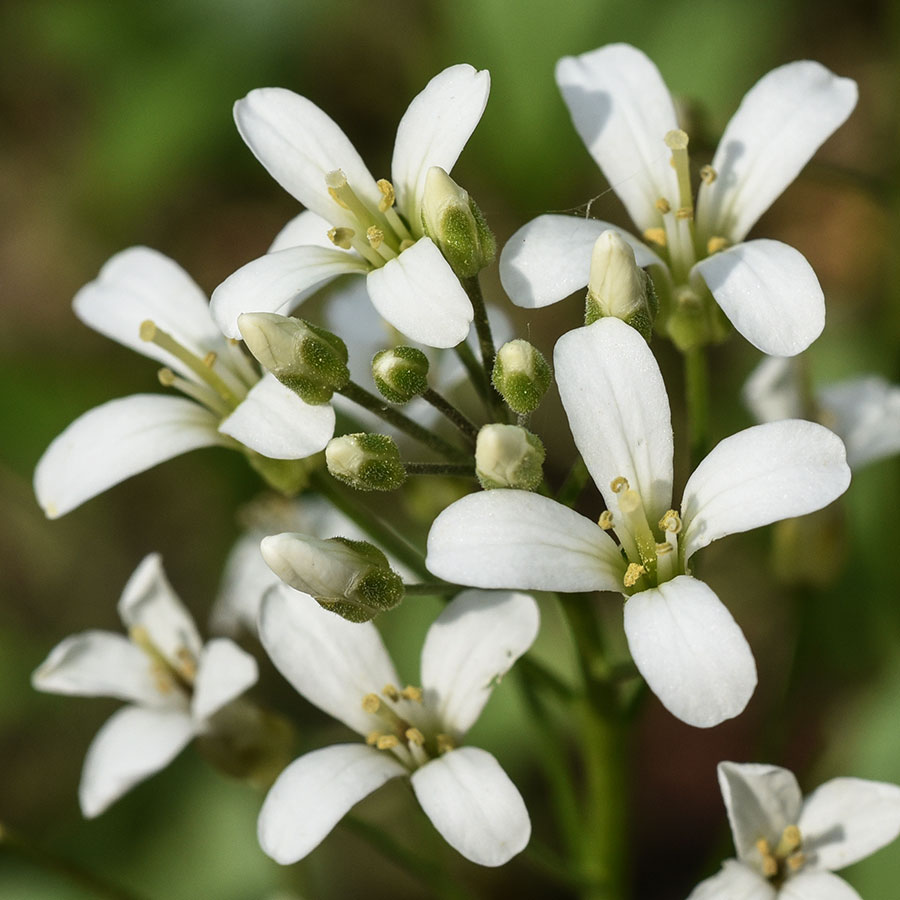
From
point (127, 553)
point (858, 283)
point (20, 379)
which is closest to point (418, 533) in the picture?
point (127, 553)

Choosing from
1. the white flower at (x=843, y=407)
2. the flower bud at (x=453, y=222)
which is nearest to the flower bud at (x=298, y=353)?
the flower bud at (x=453, y=222)

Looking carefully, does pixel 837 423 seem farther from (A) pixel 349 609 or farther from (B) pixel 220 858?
(B) pixel 220 858

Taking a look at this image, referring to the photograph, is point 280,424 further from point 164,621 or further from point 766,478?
point 766,478

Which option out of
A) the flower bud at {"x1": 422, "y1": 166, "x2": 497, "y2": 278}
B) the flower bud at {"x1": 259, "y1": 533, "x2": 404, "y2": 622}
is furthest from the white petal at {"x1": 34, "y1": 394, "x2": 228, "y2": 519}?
the flower bud at {"x1": 422, "y1": 166, "x2": 497, "y2": 278}

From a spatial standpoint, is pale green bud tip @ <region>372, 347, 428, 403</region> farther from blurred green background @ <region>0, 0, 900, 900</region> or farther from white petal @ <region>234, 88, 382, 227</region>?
blurred green background @ <region>0, 0, 900, 900</region>

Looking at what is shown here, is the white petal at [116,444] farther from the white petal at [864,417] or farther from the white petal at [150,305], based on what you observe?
the white petal at [864,417]
